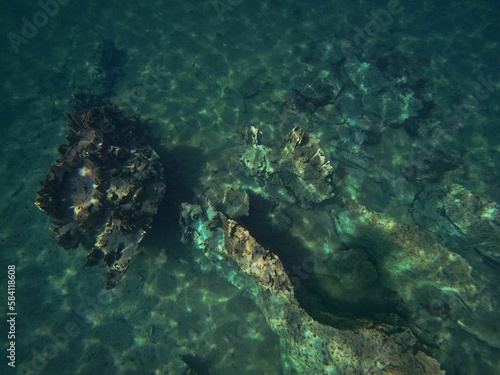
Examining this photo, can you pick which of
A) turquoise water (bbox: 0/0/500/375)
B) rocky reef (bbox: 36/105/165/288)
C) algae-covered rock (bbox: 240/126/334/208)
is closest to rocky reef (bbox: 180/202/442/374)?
turquoise water (bbox: 0/0/500/375)

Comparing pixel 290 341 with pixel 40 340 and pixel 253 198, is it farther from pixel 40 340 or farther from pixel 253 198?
pixel 40 340

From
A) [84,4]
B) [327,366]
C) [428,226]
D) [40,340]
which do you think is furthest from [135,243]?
[84,4]

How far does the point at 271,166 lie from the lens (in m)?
7.48

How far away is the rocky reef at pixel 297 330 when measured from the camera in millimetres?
4609

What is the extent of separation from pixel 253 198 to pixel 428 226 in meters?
5.02

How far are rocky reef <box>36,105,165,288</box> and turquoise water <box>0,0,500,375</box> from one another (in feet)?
3.13

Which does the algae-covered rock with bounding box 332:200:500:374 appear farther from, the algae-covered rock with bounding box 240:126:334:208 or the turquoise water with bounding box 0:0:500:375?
the algae-covered rock with bounding box 240:126:334:208

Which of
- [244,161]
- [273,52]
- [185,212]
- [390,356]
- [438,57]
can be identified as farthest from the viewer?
[438,57]

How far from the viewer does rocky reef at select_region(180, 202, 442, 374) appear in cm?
461

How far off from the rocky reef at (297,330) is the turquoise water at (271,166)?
267mm

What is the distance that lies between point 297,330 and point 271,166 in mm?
3856

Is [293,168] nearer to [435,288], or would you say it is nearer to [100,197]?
[435,288]

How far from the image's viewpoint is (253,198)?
7.62 metres

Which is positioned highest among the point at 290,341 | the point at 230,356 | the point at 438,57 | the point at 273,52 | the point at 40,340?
the point at 438,57
